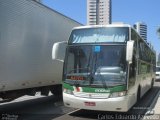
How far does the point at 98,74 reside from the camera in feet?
35.1

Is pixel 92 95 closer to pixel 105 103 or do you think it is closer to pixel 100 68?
pixel 105 103

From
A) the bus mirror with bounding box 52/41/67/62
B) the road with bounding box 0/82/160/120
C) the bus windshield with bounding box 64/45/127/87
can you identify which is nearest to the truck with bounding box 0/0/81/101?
the road with bounding box 0/82/160/120

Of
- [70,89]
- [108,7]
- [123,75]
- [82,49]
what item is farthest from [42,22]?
[108,7]

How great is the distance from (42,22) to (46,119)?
3.85 m

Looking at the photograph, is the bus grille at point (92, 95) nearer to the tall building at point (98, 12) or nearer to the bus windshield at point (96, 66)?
the bus windshield at point (96, 66)

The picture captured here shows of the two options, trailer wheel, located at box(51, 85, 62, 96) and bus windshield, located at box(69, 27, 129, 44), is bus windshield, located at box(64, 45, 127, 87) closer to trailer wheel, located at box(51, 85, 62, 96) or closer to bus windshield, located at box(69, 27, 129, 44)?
bus windshield, located at box(69, 27, 129, 44)

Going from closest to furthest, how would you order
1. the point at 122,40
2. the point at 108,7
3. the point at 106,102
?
the point at 106,102, the point at 122,40, the point at 108,7

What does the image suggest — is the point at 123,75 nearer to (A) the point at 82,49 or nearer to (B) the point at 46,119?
(A) the point at 82,49

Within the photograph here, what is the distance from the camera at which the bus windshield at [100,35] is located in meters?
11.3

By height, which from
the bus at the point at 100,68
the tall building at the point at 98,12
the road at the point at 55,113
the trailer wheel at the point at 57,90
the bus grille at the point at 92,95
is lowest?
the road at the point at 55,113

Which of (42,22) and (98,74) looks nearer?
(98,74)

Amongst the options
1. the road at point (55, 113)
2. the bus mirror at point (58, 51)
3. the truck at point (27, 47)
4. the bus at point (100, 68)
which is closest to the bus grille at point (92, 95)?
the bus at point (100, 68)

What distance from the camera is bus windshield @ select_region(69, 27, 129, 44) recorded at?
1127 cm

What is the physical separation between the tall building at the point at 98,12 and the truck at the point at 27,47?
1101 inches
